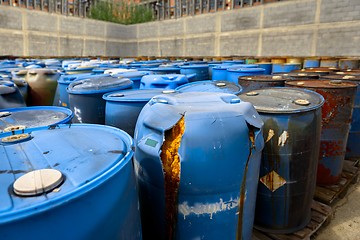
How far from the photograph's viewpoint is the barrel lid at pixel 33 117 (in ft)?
6.28

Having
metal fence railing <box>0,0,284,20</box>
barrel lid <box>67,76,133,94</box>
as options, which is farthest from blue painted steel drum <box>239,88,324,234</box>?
metal fence railing <box>0,0,284,20</box>

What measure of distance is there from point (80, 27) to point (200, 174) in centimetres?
2080

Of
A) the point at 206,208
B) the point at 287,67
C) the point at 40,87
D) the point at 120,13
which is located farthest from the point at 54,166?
the point at 120,13

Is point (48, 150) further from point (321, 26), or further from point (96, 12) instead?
point (96, 12)

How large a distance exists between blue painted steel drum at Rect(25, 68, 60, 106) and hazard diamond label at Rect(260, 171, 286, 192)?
3.29 m

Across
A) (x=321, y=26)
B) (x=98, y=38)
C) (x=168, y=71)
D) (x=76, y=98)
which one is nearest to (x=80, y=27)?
(x=98, y=38)

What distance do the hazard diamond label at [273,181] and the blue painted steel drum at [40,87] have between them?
10.8 feet

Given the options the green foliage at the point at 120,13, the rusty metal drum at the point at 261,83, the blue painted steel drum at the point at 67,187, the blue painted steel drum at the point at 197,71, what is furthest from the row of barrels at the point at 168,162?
the green foliage at the point at 120,13

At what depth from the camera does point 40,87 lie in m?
3.88

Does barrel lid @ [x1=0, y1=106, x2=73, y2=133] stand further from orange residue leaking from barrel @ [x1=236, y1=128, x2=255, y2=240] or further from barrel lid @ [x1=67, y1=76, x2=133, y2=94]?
orange residue leaking from barrel @ [x1=236, y1=128, x2=255, y2=240]

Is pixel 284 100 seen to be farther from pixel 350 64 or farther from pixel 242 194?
pixel 350 64

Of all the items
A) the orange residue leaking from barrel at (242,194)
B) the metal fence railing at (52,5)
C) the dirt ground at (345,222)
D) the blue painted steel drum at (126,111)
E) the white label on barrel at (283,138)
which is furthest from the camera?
the metal fence railing at (52,5)

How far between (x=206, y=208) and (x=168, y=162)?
14.6 inches

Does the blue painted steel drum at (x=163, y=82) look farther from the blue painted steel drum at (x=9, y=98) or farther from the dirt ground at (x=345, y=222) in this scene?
the dirt ground at (x=345, y=222)
